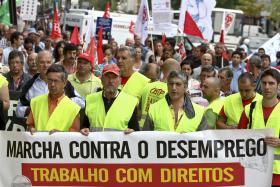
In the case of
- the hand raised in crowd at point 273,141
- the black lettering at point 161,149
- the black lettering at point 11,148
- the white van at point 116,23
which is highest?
the hand raised in crowd at point 273,141

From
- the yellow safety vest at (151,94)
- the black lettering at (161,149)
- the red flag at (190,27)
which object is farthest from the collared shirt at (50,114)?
the red flag at (190,27)

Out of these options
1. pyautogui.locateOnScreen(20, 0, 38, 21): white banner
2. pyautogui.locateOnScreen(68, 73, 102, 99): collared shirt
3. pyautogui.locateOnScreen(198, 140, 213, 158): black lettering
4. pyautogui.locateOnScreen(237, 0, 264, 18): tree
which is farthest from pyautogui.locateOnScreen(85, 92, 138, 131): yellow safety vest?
pyautogui.locateOnScreen(237, 0, 264, 18): tree

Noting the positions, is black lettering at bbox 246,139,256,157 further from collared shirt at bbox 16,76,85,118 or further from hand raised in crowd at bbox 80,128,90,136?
collared shirt at bbox 16,76,85,118

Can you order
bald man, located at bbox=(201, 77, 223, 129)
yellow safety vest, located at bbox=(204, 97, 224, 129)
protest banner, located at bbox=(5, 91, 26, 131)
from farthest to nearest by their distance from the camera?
protest banner, located at bbox=(5, 91, 26, 131) → bald man, located at bbox=(201, 77, 223, 129) → yellow safety vest, located at bbox=(204, 97, 224, 129)

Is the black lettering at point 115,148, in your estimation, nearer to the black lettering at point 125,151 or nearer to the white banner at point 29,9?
the black lettering at point 125,151

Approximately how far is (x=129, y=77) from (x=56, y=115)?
2.32m

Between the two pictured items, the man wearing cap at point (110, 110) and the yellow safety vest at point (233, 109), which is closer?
Result: the man wearing cap at point (110, 110)

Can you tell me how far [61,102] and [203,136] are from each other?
4.58 feet

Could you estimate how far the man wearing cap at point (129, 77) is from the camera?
35.3 ft

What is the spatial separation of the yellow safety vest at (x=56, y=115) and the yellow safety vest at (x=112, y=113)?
16 cm

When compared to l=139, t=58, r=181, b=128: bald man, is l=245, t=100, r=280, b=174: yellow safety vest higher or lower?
higher

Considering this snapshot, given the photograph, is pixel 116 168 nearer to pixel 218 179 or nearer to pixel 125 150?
pixel 125 150

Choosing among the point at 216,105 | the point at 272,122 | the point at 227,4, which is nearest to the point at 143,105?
the point at 216,105

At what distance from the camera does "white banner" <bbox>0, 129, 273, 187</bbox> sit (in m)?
8.45
